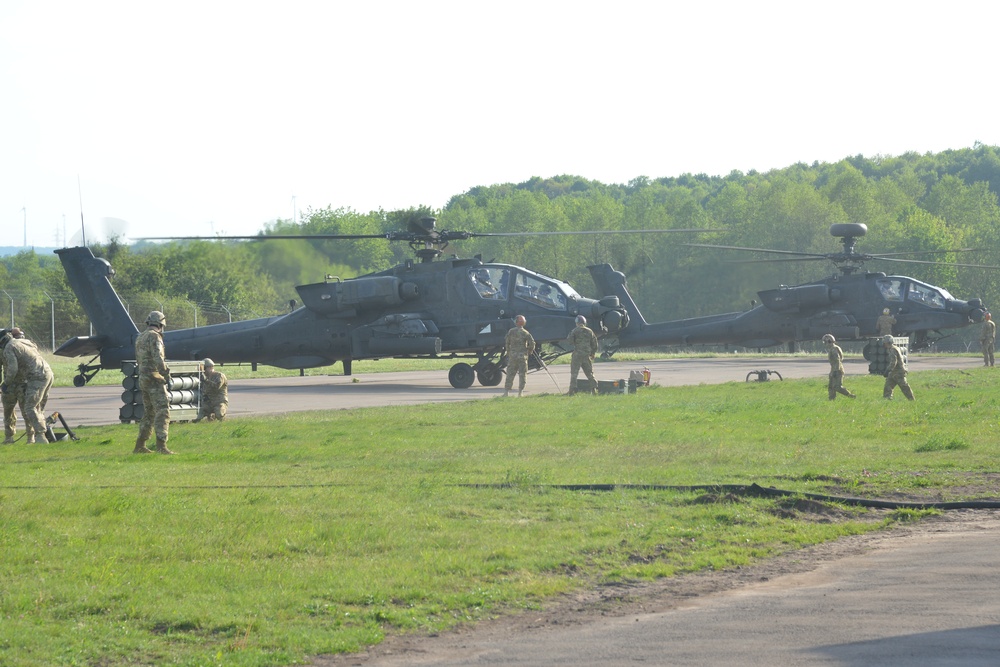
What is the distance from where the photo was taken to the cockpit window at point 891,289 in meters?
36.3

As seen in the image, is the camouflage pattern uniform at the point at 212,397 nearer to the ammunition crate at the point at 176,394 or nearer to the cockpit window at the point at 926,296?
the ammunition crate at the point at 176,394

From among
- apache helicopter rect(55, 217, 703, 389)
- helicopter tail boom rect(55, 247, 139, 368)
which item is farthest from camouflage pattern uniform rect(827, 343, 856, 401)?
helicopter tail boom rect(55, 247, 139, 368)

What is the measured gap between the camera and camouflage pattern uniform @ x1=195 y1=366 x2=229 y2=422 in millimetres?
19594

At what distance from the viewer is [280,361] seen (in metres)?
30.2

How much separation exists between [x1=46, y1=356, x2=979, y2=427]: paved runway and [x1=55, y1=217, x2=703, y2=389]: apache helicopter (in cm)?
97

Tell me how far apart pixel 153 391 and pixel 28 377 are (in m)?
3.05

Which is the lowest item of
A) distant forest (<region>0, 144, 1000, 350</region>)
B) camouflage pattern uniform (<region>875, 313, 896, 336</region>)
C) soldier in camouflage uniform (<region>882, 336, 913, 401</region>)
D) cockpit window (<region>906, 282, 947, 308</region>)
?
soldier in camouflage uniform (<region>882, 336, 913, 401</region>)

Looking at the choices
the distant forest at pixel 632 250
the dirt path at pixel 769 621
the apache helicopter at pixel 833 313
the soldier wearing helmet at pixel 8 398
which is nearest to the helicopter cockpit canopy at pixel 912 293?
the apache helicopter at pixel 833 313

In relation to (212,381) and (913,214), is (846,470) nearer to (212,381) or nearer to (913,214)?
(212,381)

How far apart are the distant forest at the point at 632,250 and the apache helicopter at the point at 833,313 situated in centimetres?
543

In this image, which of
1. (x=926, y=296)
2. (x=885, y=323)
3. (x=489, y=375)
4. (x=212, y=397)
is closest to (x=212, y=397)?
(x=212, y=397)

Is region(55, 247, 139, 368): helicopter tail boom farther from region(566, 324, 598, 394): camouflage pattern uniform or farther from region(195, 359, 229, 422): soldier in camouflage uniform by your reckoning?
region(566, 324, 598, 394): camouflage pattern uniform

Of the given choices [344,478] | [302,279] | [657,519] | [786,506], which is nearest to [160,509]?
[344,478]

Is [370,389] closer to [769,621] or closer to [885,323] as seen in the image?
[885,323]
